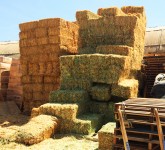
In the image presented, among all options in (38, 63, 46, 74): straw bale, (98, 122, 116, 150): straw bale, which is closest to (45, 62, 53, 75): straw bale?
(38, 63, 46, 74): straw bale

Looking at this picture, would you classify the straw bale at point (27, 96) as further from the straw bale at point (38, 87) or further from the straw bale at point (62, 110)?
the straw bale at point (62, 110)

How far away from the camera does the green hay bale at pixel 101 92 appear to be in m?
13.5

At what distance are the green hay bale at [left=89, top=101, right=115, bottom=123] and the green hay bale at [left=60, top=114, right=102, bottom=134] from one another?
953 mm

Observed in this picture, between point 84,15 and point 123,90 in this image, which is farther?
point 84,15

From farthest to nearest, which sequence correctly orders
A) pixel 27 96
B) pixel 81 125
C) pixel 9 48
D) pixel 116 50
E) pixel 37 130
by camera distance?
pixel 9 48 < pixel 27 96 < pixel 116 50 < pixel 81 125 < pixel 37 130

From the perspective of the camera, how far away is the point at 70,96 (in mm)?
13336

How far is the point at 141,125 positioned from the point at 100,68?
5799 mm

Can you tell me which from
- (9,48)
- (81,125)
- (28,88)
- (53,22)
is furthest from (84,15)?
(9,48)

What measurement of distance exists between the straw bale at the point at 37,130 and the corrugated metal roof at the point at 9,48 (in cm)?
2817

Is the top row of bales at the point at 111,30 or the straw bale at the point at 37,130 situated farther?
the top row of bales at the point at 111,30

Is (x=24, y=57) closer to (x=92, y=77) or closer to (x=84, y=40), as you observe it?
(x=84, y=40)

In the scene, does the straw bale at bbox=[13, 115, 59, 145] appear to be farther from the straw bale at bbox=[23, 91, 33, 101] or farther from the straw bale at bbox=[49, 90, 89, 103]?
the straw bale at bbox=[23, 91, 33, 101]

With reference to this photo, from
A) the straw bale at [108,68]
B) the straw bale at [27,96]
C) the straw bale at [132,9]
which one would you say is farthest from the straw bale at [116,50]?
the straw bale at [27,96]

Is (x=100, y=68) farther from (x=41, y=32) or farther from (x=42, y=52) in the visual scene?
(x=41, y=32)
